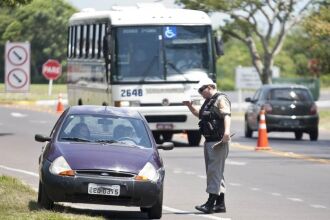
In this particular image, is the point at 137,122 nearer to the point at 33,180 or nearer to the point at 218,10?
the point at 33,180

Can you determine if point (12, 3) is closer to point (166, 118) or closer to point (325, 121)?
point (166, 118)

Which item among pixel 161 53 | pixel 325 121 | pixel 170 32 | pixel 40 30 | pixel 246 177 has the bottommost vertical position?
pixel 325 121

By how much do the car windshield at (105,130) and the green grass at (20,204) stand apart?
0.98 meters

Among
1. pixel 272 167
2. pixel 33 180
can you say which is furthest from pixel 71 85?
pixel 33 180

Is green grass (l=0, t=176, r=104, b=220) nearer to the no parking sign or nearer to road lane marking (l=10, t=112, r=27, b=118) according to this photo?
the no parking sign

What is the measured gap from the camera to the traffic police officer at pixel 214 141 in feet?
55.5

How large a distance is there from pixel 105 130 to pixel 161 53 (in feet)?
49.1

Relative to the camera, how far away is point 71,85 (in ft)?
128

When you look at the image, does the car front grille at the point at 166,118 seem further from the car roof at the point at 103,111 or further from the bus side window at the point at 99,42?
the car roof at the point at 103,111

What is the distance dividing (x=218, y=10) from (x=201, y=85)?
40.8 meters

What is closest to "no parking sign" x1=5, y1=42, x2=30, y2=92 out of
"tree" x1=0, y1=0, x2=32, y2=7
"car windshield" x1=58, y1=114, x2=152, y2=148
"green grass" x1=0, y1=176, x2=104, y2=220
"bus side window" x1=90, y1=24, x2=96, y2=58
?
"bus side window" x1=90, y1=24, x2=96, y2=58

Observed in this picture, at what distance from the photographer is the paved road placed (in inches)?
683

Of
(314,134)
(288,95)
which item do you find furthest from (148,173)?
(314,134)

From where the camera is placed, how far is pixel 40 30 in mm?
91875
